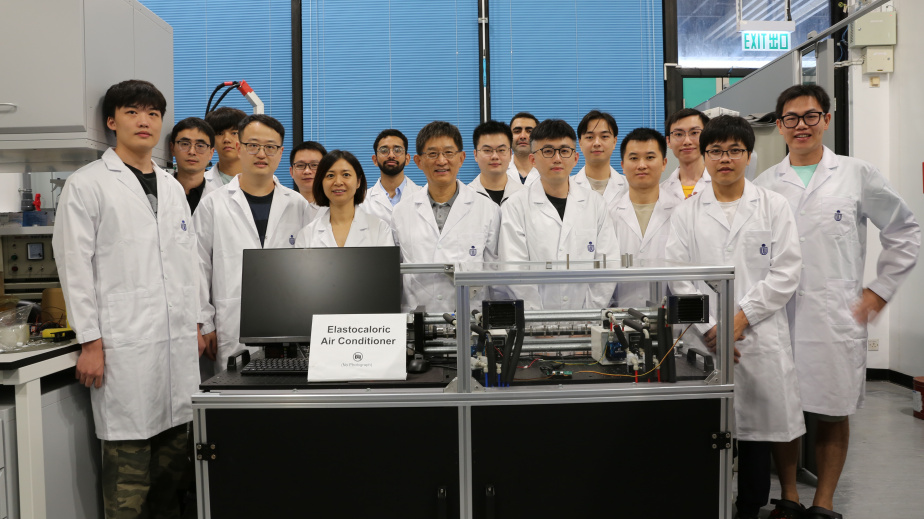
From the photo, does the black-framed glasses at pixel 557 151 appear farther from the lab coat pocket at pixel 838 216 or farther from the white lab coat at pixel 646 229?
the lab coat pocket at pixel 838 216

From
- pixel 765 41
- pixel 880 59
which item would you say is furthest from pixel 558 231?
pixel 880 59

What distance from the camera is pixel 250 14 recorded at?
15.4 feet

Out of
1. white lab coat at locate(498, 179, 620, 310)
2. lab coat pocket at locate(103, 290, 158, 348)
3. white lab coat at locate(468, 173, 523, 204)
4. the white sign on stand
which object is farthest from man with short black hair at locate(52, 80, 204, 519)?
white lab coat at locate(468, 173, 523, 204)

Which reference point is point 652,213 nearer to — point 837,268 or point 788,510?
point 837,268

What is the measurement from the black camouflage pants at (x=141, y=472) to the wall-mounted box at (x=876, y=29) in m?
A: 4.98

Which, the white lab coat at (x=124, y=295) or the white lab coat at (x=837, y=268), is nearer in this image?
the white lab coat at (x=124, y=295)

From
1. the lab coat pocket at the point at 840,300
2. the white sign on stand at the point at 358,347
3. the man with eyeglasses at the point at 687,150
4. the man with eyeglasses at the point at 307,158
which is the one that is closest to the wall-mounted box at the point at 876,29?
the man with eyeglasses at the point at 687,150

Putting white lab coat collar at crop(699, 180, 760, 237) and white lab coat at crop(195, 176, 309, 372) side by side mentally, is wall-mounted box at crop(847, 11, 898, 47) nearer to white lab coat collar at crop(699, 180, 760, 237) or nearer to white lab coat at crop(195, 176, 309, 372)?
white lab coat collar at crop(699, 180, 760, 237)

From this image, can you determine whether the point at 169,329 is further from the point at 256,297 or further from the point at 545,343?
the point at 545,343

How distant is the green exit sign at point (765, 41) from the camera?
465 cm

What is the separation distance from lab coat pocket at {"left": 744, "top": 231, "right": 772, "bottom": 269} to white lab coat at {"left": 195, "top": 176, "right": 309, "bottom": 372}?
178 centimetres

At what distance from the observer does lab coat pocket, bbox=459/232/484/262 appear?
2.48 meters

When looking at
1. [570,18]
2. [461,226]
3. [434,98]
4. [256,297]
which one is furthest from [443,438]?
[570,18]

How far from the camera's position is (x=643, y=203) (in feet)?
9.15
